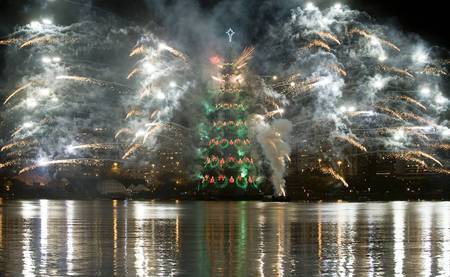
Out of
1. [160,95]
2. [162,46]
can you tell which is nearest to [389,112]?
[162,46]

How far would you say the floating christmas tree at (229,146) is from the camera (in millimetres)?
106750

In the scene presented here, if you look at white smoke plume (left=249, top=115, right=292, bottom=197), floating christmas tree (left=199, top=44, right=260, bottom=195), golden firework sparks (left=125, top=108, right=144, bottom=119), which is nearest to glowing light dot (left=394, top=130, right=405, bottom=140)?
white smoke plume (left=249, top=115, right=292, bottom=197)

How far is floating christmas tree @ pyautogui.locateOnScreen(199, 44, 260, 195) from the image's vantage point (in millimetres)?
106750

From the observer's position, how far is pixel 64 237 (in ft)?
107

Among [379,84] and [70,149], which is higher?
[379,84]

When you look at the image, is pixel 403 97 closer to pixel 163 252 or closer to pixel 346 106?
pixel 346 106

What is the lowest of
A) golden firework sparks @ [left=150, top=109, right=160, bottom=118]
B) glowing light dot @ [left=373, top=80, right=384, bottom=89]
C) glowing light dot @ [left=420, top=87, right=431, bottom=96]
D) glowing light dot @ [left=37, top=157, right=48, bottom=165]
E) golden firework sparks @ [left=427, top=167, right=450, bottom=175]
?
golden firework sparks @ [left=427, top=167, right=450, bottom=175]

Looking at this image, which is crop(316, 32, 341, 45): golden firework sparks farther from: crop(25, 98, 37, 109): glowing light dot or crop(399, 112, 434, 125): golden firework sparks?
crop(25, 98, 37, 109): glowing light dot

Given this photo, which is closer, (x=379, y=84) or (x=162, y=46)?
(x=162, y=46)

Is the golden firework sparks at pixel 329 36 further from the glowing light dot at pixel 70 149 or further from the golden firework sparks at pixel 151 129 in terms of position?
the glowing light dot at pixel 70 149

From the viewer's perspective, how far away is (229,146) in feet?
355

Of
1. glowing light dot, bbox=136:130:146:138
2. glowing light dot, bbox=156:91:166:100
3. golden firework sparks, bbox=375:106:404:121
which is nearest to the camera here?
golden firework sparks, bbox=375:106:404:121

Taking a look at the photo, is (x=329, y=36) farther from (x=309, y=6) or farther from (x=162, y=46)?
(x=162, y=46)

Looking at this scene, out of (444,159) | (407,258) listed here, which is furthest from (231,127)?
(407,258)
